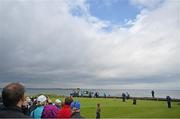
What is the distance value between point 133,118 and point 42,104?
48.4 ft

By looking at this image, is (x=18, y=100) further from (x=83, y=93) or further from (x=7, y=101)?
(x=83, y=93)

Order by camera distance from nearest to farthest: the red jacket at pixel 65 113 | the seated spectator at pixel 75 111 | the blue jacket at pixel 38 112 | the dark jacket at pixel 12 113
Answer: the dark jacket at pixel 12 113 → the red jacket at pixel 65 113 → the seated spectator at pixel 75 111 → the blue jacket at pixel 38 112

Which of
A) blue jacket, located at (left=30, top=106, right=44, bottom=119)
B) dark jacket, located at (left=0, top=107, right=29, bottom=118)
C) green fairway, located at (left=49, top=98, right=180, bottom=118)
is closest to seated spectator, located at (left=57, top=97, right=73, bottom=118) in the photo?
blue jacket, located at (left=30, top=106, right=44, bottom=119)

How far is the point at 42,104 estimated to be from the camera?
10.6 m

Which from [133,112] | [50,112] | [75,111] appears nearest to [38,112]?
[50,112]

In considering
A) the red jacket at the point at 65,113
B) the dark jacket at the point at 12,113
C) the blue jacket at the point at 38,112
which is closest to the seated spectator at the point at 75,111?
the red jacket at the point at 65,113

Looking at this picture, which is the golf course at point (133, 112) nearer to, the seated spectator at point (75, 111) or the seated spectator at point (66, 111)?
the seated spectator at point (75, 111)

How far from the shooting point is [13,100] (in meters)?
5.34

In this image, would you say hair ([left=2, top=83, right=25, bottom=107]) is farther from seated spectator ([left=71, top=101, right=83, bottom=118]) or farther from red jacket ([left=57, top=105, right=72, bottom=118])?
seated spectator ([left=71, top=101, right=83, bottom=118])

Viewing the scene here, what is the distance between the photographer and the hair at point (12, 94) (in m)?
5.34

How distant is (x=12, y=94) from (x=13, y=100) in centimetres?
9

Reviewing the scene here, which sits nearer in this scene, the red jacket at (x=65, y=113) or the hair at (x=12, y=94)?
the hair at (x=12, y=94)

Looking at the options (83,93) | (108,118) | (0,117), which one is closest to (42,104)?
(0,117)

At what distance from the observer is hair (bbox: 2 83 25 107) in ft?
17.5
